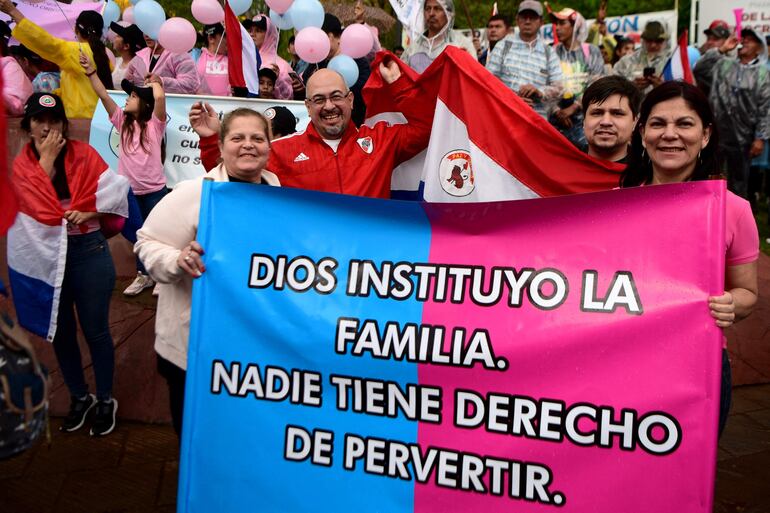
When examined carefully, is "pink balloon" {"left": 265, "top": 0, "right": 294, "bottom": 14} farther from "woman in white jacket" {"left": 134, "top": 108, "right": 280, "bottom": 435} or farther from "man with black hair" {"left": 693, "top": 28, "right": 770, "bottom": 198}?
"woman in white jacket" {"left": 134, "top": 108, "right": 280, "bottom": 435}

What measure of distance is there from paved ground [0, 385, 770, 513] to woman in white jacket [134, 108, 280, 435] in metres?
0.97

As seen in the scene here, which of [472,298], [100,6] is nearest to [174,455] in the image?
[472,298]

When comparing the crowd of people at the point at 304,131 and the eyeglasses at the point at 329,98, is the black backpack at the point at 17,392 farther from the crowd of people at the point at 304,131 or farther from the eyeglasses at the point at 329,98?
the eyeglasses at the point at 329,98

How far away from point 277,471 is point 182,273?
78 cm

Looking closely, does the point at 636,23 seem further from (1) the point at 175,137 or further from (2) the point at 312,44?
(1) the point at 175,137

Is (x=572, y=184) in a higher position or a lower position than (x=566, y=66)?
lower

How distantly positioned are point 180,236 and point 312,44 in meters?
4.55

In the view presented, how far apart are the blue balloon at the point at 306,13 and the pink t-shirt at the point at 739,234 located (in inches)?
226

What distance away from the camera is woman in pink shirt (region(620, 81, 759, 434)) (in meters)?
2.45

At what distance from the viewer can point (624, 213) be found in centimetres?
245

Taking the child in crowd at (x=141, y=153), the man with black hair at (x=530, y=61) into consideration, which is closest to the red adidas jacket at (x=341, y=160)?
the child in crowd at (x=141, y=153)

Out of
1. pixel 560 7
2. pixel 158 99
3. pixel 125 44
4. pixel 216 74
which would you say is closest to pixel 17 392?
pixel 158 99

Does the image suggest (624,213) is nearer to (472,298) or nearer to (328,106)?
(472,298)

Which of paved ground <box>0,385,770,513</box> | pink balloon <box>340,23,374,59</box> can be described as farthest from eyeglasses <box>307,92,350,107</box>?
pink balloon <box>340,23,374,59</box>
